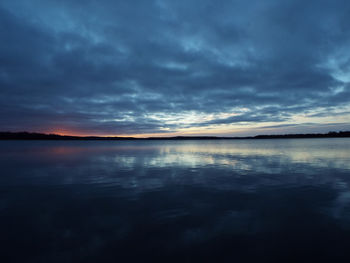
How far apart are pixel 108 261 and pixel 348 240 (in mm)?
7764

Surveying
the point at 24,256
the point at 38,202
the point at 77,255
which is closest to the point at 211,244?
the point at 77,255

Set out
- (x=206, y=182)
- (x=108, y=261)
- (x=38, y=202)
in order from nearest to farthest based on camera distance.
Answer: (x=108, y=261) < (x=38, y=202) < (x=206, y=182)

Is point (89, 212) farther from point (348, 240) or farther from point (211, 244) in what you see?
point (348, 240)

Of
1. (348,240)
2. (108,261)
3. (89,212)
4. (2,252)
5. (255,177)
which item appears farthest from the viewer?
(255,177)

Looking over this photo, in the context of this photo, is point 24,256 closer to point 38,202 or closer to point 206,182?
point 38,202

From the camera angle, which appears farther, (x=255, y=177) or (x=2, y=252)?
(x=255, y=177)

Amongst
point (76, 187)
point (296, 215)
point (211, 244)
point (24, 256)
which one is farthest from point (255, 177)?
point (24, 256)

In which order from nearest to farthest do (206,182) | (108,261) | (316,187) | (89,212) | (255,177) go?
(108,261)
(89,212)
(316,187)
(206,182)
(255,177)

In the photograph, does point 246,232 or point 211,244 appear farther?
point 246,232

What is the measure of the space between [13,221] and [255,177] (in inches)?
623

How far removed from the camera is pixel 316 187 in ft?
41.3

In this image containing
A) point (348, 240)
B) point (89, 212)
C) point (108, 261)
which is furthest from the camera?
point (89, 212)

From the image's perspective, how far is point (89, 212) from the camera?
29.0ft

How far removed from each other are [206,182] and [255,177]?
4.58 metres
